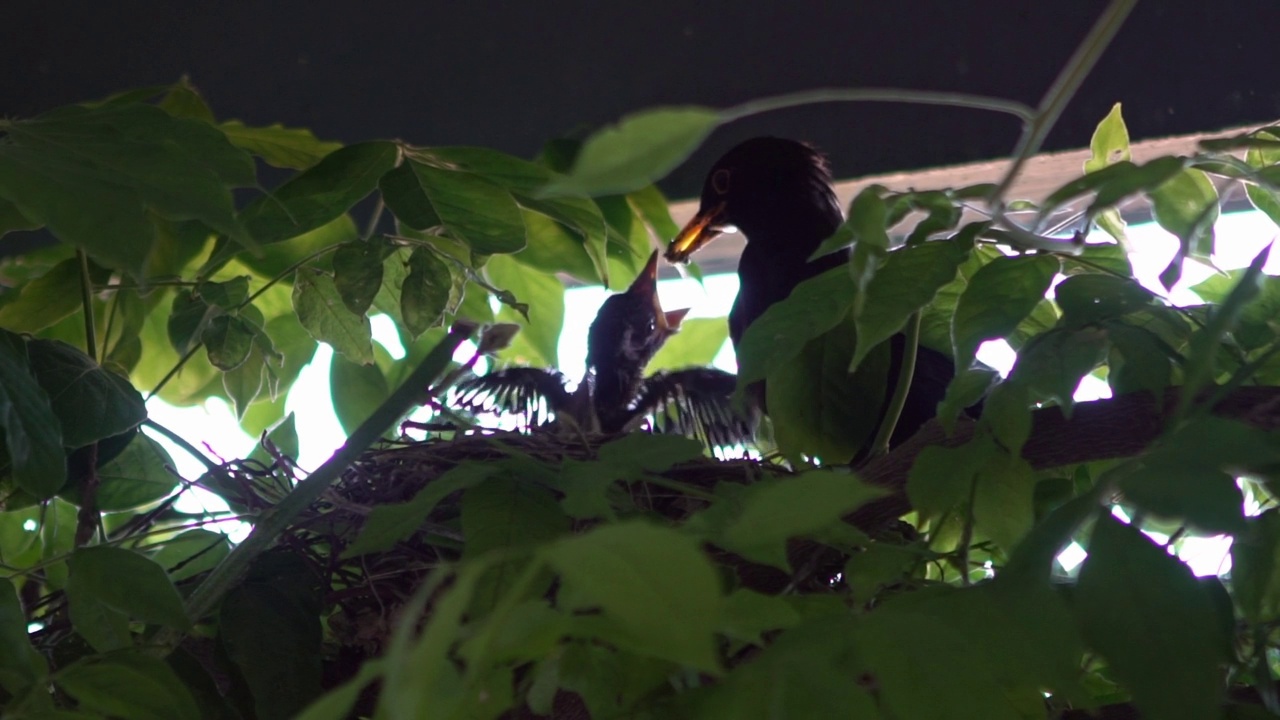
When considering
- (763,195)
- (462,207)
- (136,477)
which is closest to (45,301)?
(136,477)

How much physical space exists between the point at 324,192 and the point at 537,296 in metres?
0.50

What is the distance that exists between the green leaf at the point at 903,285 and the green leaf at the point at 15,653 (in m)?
0.40

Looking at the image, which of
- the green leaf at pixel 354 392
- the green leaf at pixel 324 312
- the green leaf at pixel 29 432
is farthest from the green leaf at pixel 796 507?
the green leaf at pixel 354 392

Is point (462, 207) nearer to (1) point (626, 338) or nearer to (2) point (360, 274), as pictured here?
(2) point (360, 274)

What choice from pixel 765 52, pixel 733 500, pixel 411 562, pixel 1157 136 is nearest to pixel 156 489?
pixel 411 562

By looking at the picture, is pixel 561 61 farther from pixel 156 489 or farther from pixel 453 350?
pixel 453 350

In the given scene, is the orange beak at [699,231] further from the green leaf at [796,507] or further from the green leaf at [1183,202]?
the green leaf at [796,507]

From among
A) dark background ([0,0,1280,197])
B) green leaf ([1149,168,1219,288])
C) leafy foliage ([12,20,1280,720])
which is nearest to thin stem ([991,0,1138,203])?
leafy foliage ([12,20,1280,720])

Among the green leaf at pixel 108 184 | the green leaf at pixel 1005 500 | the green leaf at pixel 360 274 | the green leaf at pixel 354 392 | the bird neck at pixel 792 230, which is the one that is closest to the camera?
the green leaf at pixel 108 184

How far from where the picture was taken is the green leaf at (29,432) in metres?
0.58

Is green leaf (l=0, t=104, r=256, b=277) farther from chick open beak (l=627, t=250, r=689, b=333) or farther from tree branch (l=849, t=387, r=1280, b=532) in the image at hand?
chick open beak (l=627, t=250, r=689, b=333)

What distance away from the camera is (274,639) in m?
0.66

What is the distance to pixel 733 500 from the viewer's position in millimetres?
486

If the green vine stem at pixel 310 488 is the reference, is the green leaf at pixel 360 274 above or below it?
above
